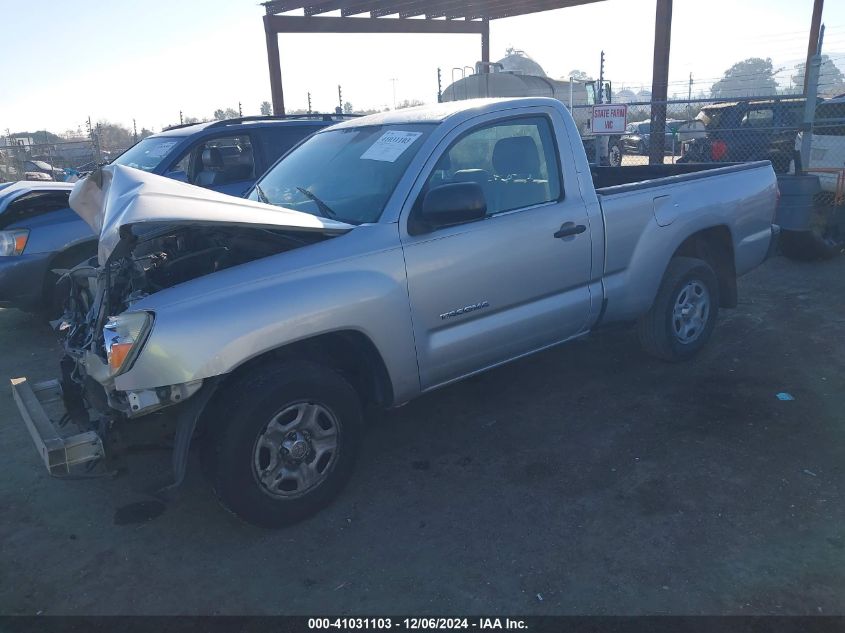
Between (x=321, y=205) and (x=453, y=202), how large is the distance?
0.87m

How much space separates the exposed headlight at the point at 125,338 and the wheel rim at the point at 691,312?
3717 millimetres

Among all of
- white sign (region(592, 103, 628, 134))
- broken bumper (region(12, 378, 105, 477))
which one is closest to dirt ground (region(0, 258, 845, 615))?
broken bumper (region(12, 378, 105, 477))

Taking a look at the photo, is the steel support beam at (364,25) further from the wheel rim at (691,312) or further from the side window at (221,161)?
the wheel rim at (691,312)

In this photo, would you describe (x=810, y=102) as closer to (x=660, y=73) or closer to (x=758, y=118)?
(x=660, y=73)

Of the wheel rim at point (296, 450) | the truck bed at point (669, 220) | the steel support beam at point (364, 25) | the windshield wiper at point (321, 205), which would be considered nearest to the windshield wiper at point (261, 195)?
the windshield wiper at point (321, 205)

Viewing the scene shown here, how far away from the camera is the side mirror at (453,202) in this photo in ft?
11.1

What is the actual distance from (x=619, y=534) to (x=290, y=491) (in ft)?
5.32

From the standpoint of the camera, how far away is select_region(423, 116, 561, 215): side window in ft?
12.8

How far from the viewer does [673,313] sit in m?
4.96

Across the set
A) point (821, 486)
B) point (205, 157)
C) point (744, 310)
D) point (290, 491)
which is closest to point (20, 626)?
point (290, 491)

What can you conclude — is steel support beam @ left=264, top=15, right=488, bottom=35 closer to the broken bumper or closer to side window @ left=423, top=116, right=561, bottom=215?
side window @ left=423, top=116, right=561, bottom=215

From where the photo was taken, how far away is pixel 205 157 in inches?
284

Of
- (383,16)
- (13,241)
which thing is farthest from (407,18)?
(13,241)

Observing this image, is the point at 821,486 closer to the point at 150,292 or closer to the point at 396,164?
the point at 396,164
